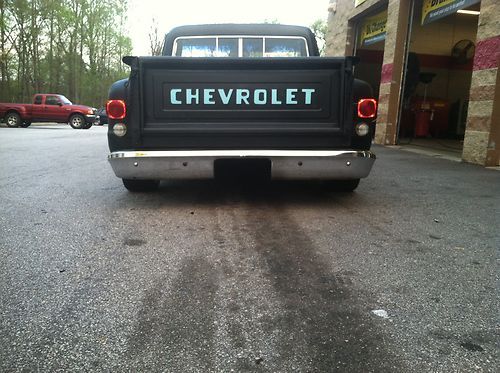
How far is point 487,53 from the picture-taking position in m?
7.60

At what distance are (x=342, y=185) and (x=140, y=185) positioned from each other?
2186mm

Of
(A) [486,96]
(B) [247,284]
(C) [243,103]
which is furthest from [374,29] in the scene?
(B) [247,284]

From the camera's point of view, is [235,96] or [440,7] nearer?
[235,96]

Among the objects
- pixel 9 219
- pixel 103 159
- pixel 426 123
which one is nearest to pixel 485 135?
pixel 103 159

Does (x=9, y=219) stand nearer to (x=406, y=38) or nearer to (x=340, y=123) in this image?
(x=340, y=123)

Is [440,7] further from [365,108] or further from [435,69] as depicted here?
[435,69]

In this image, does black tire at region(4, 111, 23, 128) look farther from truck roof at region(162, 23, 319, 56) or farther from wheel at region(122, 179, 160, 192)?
wheel at region(122, 179, 160, 192)

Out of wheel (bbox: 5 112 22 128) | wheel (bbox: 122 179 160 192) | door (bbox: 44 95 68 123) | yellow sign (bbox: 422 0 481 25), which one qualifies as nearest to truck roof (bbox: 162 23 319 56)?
wheel (bbox: 122 179 160 192)

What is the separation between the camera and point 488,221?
3.82 metres

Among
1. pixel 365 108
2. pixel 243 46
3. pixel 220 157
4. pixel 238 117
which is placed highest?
pixel 243 46

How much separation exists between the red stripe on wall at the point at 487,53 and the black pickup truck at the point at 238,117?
4.74m

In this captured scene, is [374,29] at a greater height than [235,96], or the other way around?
[374,29]

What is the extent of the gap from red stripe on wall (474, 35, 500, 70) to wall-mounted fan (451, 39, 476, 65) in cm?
1074

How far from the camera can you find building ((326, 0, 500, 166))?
298 inches
